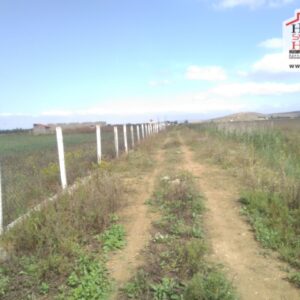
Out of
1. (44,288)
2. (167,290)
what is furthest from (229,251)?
(44,288)

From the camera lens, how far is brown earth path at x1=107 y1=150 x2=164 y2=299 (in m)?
3.97

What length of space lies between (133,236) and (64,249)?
3.78 ft

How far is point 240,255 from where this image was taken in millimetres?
4367

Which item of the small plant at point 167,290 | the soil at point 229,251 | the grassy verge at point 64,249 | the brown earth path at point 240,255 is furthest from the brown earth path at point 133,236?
the brown earth path at point 240,255

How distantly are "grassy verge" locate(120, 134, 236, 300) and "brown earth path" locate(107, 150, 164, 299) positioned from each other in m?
0.11

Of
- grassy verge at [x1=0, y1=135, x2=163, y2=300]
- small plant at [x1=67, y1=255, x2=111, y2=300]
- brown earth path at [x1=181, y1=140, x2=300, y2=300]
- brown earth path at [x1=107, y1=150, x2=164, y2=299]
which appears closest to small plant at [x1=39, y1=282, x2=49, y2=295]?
grassy verge at [x1=0, y1=135, x2=163, y2=300]

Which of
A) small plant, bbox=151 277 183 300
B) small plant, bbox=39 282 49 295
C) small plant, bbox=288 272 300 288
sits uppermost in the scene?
small plant, bbox=39 282 49 295

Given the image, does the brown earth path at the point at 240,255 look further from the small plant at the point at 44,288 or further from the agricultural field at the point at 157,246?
the small plant at the point at 44,288

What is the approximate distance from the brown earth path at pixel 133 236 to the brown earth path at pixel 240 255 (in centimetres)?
85

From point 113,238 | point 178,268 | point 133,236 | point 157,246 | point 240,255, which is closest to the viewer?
point 178,268

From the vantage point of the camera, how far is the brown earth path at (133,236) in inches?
156

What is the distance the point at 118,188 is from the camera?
22.5ft

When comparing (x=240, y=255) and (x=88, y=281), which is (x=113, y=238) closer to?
(x=88, y=281)

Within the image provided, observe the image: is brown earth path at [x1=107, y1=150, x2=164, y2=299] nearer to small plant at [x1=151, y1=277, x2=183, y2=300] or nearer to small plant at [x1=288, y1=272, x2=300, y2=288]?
small plant at [x1=151, y1=277, x2=183, y2=300]
